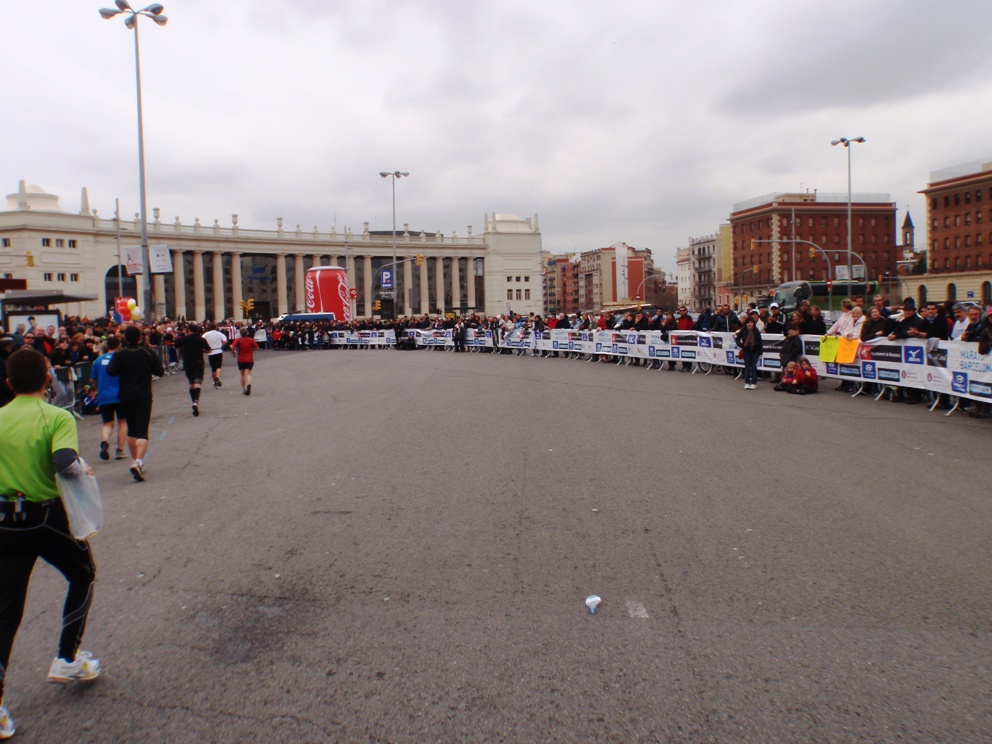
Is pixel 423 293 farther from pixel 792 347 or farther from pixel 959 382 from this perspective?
pixel 959 382

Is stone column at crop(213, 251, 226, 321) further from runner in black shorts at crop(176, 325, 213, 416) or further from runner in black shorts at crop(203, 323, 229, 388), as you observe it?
runner in black shorts at crop(176, 325, 213, 416)

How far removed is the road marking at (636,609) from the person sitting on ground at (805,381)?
13127 millimetres

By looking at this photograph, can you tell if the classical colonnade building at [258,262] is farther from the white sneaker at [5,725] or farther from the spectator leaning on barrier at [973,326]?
the white sneaker at [5,725]

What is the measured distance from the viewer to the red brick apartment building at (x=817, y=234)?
11200cm

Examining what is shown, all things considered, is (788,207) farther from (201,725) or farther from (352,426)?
(201,725)

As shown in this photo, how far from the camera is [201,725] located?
359 centimetres

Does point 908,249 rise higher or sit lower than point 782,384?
higher

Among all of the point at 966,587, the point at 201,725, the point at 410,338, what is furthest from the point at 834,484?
the point at 410,338

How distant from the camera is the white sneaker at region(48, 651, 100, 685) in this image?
3.97 m

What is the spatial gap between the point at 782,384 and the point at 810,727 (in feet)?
48.3

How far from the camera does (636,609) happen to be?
4.88 m

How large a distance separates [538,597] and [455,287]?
13774 cm

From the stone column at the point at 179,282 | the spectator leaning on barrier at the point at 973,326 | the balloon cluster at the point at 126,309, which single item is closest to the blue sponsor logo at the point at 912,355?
the spectator leaning on barrier at the point at 973,326

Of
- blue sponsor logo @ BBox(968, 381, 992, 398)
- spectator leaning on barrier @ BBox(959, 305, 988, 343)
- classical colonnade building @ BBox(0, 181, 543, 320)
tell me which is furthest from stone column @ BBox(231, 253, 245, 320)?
blue sponsor logo @ BBox(968, 381, 992, 398)
